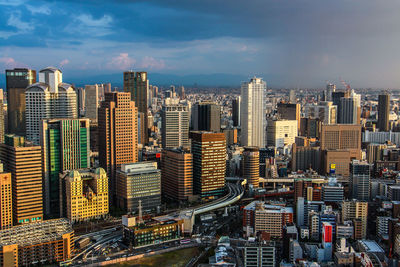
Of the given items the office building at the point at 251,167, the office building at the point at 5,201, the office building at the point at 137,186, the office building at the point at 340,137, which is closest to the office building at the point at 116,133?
the office building at the point at 137,186

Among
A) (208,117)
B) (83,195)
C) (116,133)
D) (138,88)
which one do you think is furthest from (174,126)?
(83,195)

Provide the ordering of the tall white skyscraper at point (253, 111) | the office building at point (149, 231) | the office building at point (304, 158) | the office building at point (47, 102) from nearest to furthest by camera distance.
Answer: the office building at point (149, 231), the office building at point (47, 102), the office building at point (304, 158), the tall white skyscraper at point (253, 111)

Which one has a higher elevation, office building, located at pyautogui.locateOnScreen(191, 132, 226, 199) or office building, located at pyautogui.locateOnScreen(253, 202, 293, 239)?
office building, located at pyautogui.locateOnScreen(191, 132, 226, 199)

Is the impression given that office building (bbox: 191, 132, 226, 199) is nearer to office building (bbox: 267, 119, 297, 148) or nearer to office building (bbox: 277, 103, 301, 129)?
office building (bbox: 267, 119, 297, 148)

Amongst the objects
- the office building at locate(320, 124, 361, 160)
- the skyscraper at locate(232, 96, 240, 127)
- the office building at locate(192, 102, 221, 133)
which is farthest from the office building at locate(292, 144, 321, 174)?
the skyscraper at locate(232, 96, 240, 127)

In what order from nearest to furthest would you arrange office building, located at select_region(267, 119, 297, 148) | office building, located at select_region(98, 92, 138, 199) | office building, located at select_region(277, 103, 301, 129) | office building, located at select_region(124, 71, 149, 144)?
office building, located at select_region(98, 92, 138, 199) → office building, located at select_region(267, 119, 297, 148) → office building, located at select_region(124, 71, 149, 144) → office building, located at select_region(277, 103, 301, 129)

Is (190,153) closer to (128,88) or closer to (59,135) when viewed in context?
(59,135)

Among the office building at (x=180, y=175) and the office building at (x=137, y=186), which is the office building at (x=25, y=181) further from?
the office building at (x=180, y=175)
